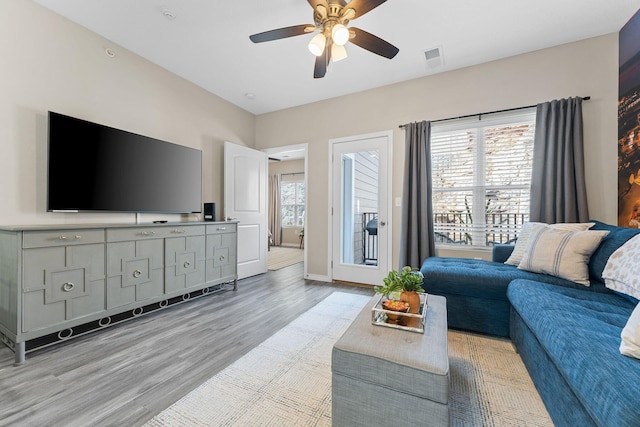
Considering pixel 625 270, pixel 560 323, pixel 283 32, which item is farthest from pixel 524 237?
pixel 283 32

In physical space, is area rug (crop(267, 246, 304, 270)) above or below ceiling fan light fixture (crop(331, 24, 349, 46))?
below

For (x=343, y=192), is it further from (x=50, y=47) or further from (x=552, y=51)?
(x=50, y=47)

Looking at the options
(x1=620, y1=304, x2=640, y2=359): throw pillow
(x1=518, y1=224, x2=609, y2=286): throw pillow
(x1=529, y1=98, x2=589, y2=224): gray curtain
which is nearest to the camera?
(x1=620, y1=304, x2=640, y2=359): throw pillow

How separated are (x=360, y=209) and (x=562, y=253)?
225 centimetres

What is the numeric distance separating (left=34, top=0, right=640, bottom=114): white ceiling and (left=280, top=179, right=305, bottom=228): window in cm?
465

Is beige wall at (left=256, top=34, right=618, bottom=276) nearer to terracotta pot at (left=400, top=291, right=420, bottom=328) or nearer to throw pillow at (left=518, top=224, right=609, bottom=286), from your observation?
throw pillow at (left=518, top=224, right=609, bottom=286)

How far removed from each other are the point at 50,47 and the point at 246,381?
3.22m

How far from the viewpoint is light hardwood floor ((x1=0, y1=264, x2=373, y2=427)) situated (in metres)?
1.37

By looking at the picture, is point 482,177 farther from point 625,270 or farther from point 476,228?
point 625,270

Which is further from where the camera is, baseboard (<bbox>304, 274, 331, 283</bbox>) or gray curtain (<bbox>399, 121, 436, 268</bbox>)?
baseboard (<bbox>304, 274, 331, 283</bbox>)

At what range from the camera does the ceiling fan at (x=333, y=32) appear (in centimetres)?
183

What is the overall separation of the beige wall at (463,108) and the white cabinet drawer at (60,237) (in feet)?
8.59

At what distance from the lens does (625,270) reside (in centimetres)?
157

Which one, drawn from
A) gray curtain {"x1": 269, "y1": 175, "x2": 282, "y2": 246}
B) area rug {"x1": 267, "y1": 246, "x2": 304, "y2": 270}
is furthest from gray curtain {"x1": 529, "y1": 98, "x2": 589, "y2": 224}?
gray curtain {"x1": 269, "y1": 175, "x2": 282, "y2": 246}
